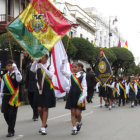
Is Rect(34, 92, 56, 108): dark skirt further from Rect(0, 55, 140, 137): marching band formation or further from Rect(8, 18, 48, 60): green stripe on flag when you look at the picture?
Rect(8, 18, 48, 60): green stripe on flag

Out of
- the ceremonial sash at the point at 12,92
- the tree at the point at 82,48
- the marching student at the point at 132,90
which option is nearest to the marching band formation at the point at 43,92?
the ceremonial sash at the point at 12,92

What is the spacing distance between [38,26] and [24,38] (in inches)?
17.8

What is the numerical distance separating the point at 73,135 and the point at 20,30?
2.81m

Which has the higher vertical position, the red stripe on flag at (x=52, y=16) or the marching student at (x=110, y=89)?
the red stripe on flag at (x=52, y=16)

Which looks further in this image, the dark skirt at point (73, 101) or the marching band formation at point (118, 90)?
the marching band formation at point (118, 90)

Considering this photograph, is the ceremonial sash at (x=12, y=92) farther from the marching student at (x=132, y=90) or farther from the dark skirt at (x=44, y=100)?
the marching student at (x=132, y=90)

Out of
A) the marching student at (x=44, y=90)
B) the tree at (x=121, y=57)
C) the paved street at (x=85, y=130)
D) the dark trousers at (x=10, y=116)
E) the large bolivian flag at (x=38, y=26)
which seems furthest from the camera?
the tree at (x=121, y=57)

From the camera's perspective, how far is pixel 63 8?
113ft

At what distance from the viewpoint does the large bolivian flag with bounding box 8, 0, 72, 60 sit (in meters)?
7.36

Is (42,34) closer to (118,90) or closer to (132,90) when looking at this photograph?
(118,90)

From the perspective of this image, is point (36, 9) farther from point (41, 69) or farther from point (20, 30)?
point (41, 69)

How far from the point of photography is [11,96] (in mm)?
6820

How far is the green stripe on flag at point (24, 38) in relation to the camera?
723cm

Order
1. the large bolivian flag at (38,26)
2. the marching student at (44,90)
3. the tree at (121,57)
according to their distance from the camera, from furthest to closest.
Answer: the tree at (121,57)
the large bolivian flag at (38,26)
the marching student at (44,90)
